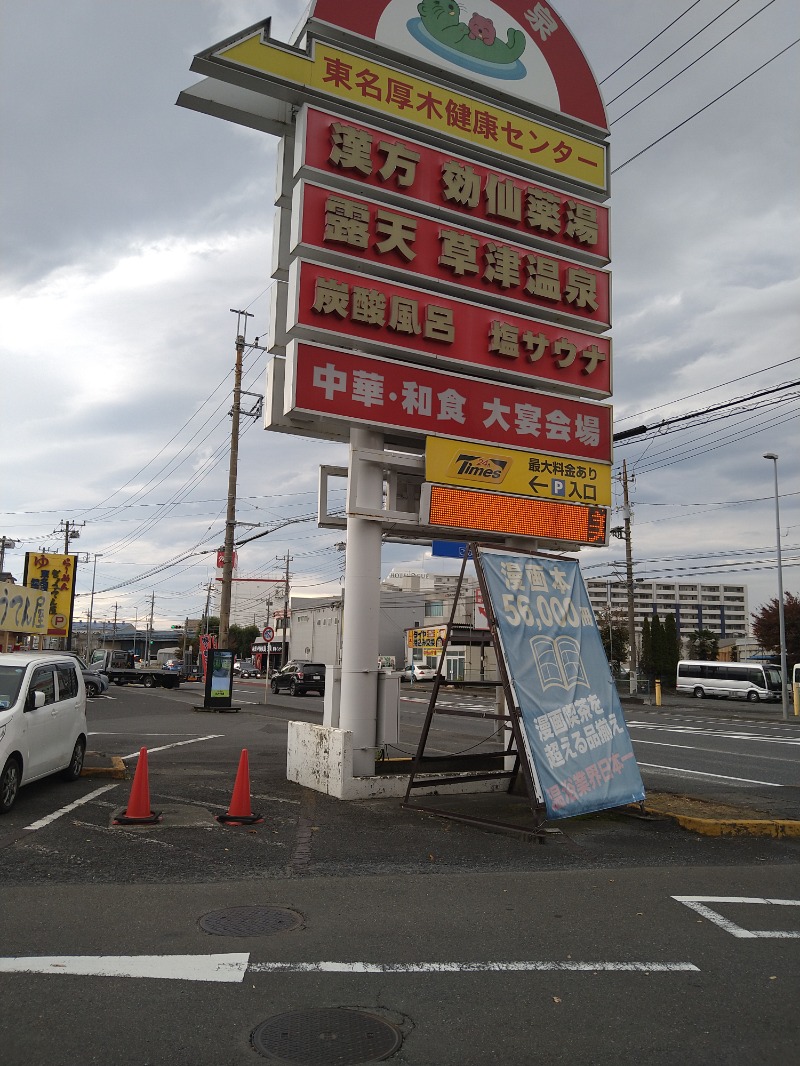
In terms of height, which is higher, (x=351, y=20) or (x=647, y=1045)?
(x=351, y=20)

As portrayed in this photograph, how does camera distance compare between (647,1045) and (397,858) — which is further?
(397,858)

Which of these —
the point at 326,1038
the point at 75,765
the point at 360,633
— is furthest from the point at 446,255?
the point at 326,1038

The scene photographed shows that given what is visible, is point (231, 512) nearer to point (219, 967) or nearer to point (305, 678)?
point (305, 678)

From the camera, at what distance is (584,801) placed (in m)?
8.36

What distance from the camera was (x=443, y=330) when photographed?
36.2 ft

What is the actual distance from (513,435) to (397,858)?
6.04 meters

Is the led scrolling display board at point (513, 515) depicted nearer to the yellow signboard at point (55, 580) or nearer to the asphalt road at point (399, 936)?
the asphalt road at point (399, 936)

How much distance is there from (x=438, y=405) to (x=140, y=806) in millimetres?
5993

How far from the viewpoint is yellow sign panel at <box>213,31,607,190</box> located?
10.5 m

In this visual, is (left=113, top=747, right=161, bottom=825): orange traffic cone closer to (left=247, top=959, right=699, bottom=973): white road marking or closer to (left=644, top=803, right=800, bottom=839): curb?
(left=247, top=959, right=699, bottom=973): white road marking

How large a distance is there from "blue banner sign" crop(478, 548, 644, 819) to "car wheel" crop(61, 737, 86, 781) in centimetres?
628

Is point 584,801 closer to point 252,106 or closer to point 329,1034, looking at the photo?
point 329,1034

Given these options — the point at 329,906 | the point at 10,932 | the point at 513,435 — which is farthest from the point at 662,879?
the point at 513,435

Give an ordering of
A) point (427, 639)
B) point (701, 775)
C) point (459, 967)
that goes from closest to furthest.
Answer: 1. point (459, 967)
2. point (701, 775)
3. point (427, 639)
